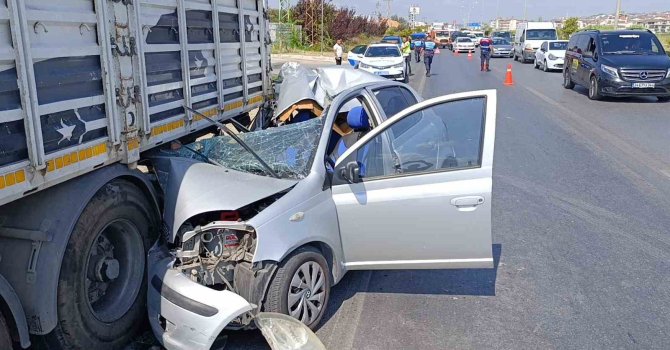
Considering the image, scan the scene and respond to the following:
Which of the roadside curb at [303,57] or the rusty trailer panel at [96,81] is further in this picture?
the roadside curb at [303,57]

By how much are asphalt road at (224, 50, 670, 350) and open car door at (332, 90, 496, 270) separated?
0.44 meters

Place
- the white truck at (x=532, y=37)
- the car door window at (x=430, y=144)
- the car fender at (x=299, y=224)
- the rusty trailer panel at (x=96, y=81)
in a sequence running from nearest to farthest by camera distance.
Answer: the rusty trailer panel at (x=96, y=81) < the car fender at (x=299, y=224) < the car door window at (x=430, y=144) < the white truck at (x=532, y=37)

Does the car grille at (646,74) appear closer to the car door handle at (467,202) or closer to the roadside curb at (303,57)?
the car door handle at (467,202)

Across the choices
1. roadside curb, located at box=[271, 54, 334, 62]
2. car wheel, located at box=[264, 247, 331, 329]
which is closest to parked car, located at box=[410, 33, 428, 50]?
roadside curb, located at box=[271, 54, 334, 62]

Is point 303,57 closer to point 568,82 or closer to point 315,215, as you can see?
point 568,82

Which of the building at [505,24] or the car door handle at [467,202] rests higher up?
the building at [505,24]

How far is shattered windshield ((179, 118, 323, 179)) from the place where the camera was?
4207 millimetres

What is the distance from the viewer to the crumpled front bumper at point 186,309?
3.43 metres

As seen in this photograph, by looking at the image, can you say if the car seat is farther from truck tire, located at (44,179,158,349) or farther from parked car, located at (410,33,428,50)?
parked car, located at (410,33,428,50)

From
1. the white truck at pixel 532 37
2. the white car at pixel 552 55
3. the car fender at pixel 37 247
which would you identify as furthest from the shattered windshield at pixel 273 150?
the white truck at pixel 532 37

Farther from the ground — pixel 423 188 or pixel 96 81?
pixel 96 81

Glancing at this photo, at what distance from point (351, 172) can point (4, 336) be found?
221 centimetres

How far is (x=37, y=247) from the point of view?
10.5ft

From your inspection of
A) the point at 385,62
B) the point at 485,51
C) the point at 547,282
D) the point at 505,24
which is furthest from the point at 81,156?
the point at 505,24
